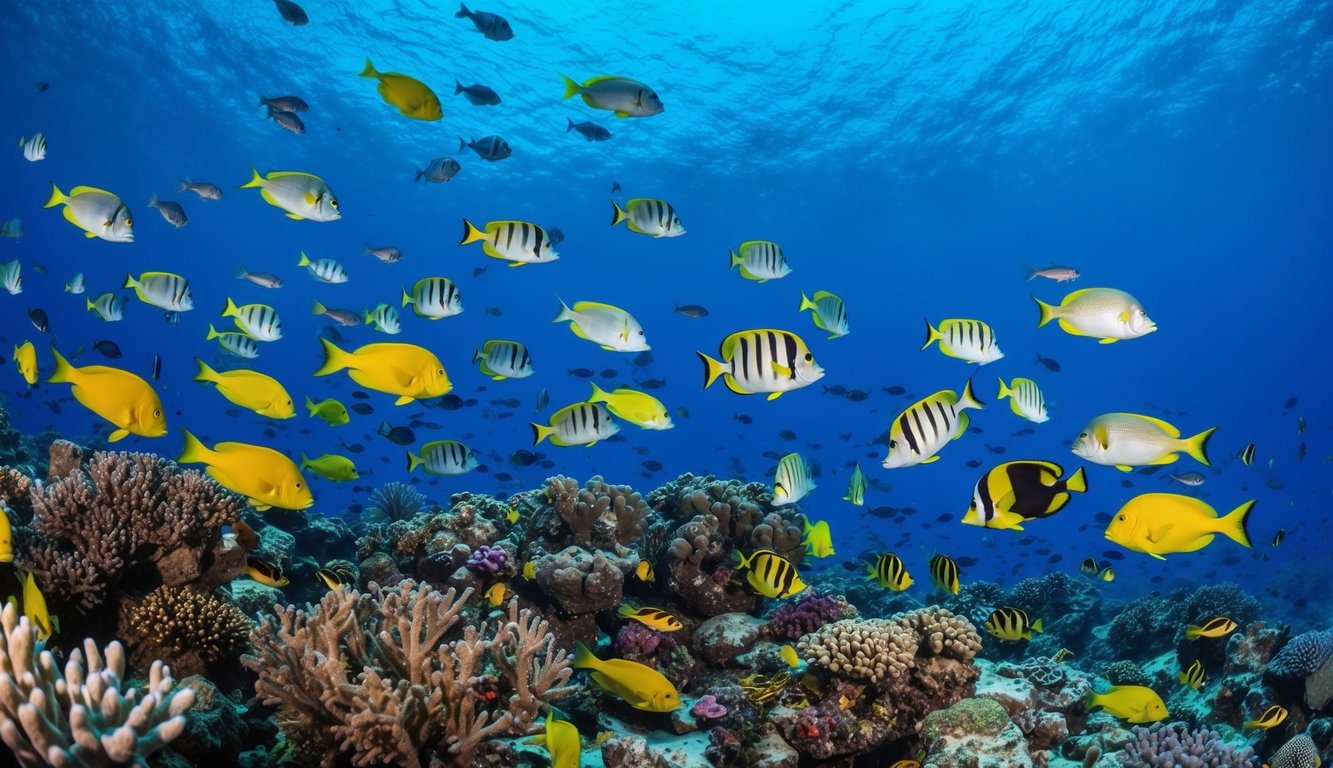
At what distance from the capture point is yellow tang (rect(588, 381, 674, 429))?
5.58m

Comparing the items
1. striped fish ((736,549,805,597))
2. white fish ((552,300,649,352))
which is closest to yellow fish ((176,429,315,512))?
white fish ((552,300,649,352))

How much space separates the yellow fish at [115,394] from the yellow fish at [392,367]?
89cm

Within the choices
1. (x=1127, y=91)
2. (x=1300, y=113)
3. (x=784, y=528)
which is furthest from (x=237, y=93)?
(x=1300, y=113)

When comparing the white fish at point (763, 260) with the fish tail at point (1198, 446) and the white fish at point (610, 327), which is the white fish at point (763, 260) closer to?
the white fish at point (610, 327)

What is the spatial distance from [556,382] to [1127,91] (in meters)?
85.2

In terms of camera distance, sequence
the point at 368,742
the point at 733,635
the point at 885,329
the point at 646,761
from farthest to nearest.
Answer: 1. the point at 885,329
2. the point at 733,635
3. the point at 646,761
4. the point at 368,742

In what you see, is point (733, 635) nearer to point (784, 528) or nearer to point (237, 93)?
point (784, 528)

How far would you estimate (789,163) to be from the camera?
1688 inches

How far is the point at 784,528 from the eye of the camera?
7.76 m

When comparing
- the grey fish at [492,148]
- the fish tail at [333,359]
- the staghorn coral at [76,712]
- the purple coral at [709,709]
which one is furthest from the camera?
the grey fish at [492,148]

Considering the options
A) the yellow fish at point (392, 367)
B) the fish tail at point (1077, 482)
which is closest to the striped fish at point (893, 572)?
the fish tail at point (1077, 482)

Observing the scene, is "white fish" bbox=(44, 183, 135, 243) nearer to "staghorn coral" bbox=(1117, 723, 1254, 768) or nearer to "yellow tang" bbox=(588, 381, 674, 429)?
"yellow tang" bbox=(588, 381, 674, 429)

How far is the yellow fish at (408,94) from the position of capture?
551 cm

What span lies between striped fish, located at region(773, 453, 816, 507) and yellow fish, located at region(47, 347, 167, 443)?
14.5 ft
